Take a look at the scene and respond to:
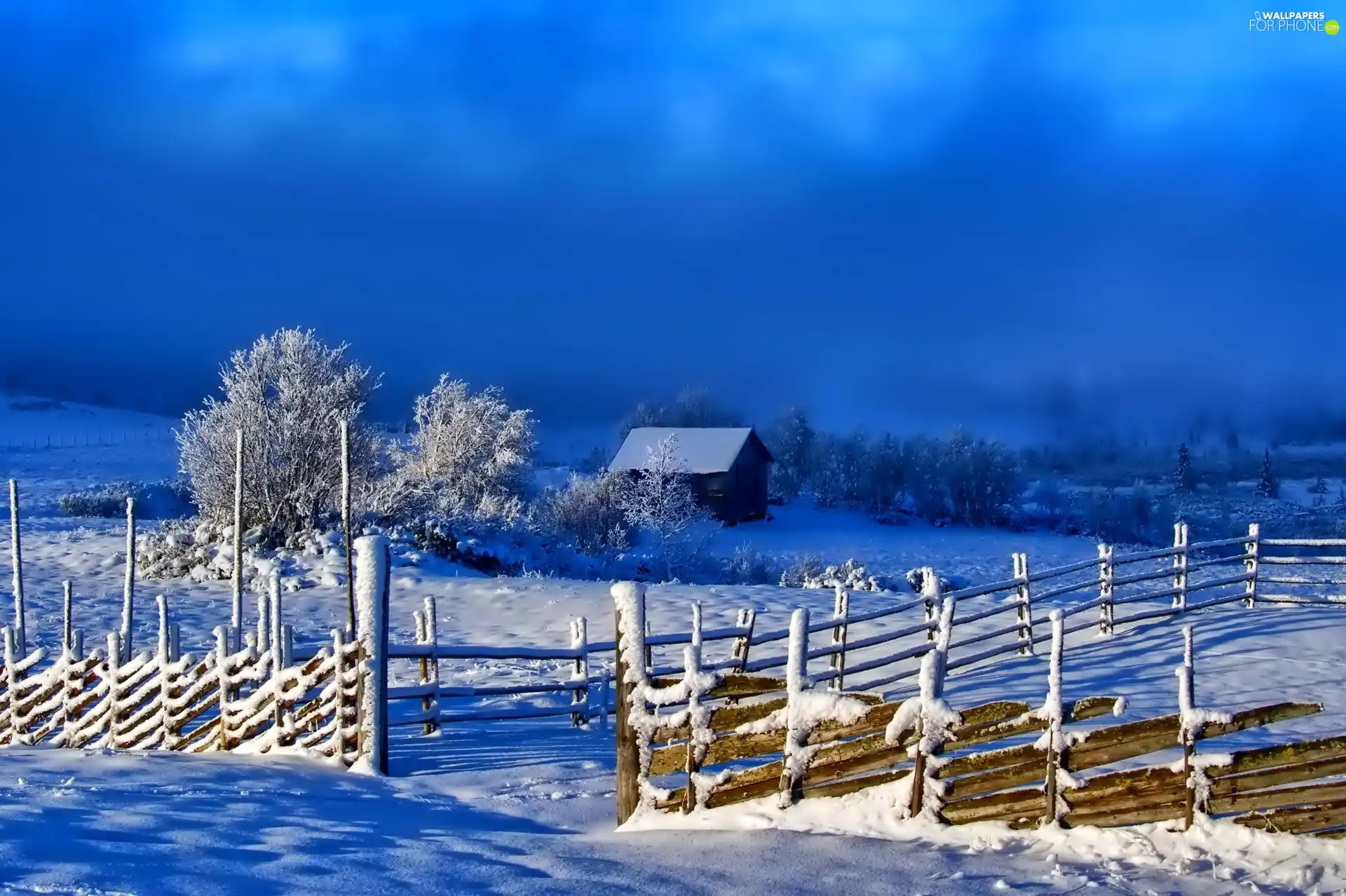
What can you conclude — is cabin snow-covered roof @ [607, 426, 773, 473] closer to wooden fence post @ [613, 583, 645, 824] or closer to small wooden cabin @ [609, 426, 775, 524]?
small wooden cabin @ [609, 426, 775, 524]

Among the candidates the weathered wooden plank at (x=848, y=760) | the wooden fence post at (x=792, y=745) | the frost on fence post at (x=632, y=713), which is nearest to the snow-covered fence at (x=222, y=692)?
the frost on fence post at (x=632, y=713)

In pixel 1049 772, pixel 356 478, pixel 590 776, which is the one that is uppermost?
pixel 356 478

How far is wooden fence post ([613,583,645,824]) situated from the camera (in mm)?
6402

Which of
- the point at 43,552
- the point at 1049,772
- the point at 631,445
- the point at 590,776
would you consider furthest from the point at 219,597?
the point at 631,445

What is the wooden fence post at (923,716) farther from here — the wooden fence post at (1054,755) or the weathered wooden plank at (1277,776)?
the weathered wooden plank at (1277,776)

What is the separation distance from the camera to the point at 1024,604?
572 inches

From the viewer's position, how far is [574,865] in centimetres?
539

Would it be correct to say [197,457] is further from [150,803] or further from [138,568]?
[150,803]

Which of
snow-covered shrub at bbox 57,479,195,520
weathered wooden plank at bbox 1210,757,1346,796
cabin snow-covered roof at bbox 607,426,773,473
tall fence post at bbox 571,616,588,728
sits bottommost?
tall fence post at bbox 571,616,588,728

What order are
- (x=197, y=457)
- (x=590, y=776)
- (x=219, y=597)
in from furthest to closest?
1. (x=197, y=457)
2. (x=219, y=597)
3. (x=590, y=776)

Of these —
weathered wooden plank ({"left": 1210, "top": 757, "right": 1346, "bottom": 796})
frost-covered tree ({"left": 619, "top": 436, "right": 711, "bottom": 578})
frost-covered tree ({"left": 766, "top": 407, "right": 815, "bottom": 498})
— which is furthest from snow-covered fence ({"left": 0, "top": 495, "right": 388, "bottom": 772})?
frost-covered tree ({"left": 766, "top": 407, "right": 815, "bottom": 498})

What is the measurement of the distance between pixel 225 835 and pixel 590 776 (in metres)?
3.11

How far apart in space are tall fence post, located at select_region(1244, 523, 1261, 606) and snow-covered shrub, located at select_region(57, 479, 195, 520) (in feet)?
109

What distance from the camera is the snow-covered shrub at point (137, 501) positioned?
38.3 metres
